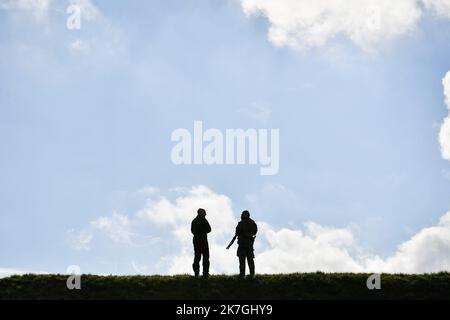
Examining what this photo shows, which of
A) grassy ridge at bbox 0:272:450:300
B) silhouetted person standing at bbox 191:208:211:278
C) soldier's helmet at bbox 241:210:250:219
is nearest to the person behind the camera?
grassy ridge at bbox 0:272:450:300

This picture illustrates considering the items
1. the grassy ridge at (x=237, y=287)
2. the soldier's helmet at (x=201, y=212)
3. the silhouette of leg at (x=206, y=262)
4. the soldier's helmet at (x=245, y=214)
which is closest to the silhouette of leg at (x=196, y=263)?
the silhouette of leg at (x=206, y=262)

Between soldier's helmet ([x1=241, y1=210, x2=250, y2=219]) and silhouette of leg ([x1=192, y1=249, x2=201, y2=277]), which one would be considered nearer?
silhouette of leg ([x1=192, y1=249, x2=201, y2=277])

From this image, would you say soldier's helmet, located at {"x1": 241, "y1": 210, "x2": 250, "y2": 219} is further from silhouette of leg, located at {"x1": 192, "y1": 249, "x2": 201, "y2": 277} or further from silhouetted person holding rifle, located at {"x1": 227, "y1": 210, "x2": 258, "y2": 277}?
silhouette of leg, located at {"x1": 192, "y1": 249, "x2": 201, "y2": 277}

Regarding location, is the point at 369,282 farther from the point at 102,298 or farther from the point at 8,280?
the point at 8,280

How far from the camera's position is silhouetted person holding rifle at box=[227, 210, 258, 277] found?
91.5 ft

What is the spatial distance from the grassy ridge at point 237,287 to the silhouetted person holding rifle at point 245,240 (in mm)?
693

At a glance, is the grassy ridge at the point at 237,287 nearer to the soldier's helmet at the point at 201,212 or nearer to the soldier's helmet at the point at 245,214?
the soldier's helmet at the point at 245,214

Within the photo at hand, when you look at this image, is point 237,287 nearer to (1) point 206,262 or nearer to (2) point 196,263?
(1) point 206,262

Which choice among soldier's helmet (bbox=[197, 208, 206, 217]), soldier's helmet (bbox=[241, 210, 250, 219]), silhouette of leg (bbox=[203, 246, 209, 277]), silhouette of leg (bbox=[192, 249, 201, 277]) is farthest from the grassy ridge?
soldier's helmet (bbox=[197, 208, 206, 217])

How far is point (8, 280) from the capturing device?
28469mm

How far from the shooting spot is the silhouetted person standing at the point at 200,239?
1092 inches

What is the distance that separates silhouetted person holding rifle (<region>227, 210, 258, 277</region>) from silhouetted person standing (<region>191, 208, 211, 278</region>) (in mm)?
1405
